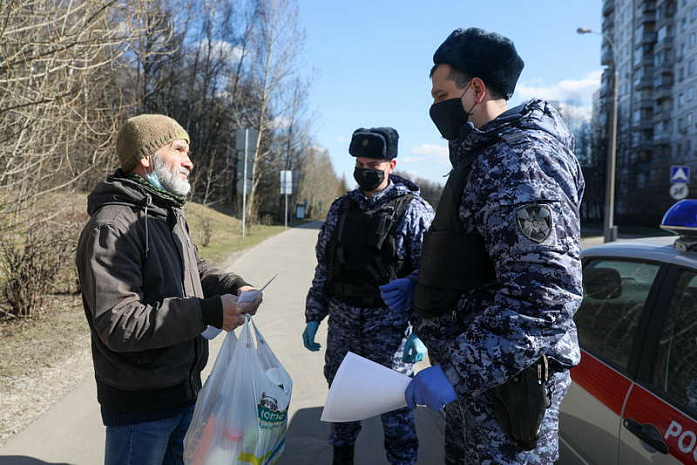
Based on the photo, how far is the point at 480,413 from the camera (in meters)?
1.78

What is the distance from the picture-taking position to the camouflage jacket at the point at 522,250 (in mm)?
1517

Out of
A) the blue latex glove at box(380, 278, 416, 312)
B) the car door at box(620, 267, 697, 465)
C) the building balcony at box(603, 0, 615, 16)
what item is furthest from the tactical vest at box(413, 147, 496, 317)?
the building balcony at box(603, 0, 615, 16)

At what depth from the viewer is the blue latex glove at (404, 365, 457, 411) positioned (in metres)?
1.61

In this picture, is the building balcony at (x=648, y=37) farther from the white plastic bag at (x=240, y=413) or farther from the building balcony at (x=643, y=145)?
the white plastic bag at (x=240, y=413)

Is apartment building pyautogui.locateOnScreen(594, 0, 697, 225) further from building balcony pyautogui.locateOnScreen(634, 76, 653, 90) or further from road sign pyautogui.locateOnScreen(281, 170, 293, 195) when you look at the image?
road sign pyautogui.locateOnScreen(281, 170, 293, 195)

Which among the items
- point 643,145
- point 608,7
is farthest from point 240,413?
point 608,7

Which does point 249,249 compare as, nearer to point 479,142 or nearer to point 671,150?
point 479,142

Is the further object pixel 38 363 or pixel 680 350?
pixel 38 363

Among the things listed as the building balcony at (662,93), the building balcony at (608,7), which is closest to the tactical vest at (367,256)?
the building balcony at (662,93)

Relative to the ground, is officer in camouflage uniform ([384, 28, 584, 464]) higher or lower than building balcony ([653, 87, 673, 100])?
lower

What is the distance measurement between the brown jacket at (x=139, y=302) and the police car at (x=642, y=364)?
176 cm

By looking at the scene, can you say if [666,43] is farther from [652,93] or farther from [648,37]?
[652,93]

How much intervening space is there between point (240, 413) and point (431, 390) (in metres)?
0.80

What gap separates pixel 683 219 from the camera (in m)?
2.12
